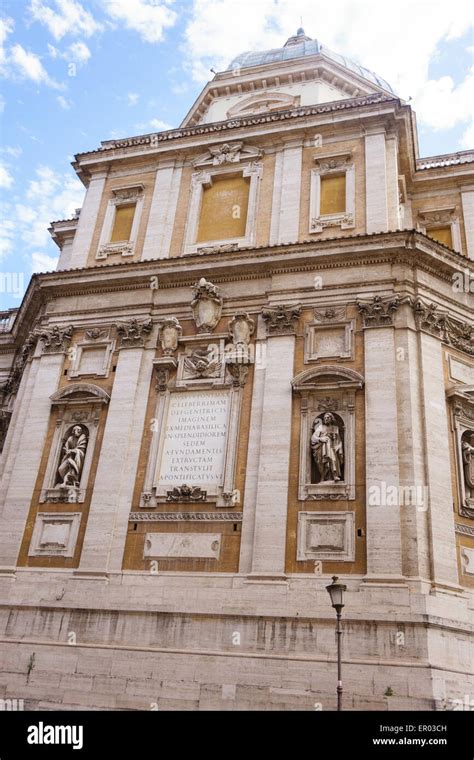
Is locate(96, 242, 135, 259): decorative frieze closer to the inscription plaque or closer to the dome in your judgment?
the inscription plaque

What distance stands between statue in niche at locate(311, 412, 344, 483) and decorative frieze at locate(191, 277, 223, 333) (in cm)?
411

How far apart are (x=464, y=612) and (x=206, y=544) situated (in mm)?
5491

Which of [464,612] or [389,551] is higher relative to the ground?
[389,551]

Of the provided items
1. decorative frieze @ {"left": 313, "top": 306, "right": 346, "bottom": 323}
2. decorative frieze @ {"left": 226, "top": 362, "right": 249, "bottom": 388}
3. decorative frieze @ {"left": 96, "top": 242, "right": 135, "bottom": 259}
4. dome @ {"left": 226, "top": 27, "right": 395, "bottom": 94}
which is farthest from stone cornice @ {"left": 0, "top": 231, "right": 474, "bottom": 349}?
dome @ {"left": 226, "top": 27, "right": 395, "bottom": 94}

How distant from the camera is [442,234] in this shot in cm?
2219

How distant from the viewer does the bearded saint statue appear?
16.9 meters

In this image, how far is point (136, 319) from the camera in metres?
18.7

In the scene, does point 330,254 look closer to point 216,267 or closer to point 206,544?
point 216,267

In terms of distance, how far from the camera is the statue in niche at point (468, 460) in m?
15.5

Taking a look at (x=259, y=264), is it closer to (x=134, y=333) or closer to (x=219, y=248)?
(x=219, y=248)

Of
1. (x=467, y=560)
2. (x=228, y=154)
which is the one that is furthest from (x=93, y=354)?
(x=467, y=560)

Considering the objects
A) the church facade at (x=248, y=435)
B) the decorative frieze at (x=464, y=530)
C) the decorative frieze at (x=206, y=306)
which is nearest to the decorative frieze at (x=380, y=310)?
the church facade at (x=248, y=435)
